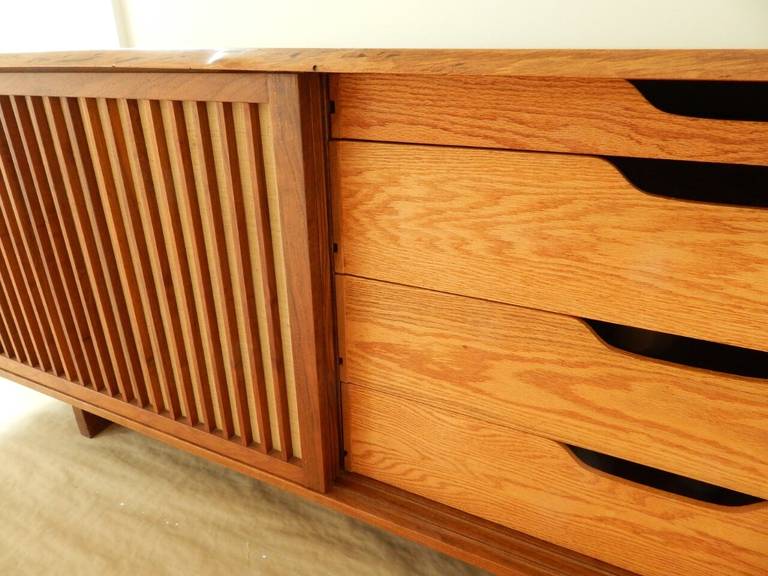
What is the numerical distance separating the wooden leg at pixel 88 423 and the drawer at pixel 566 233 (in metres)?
0.70

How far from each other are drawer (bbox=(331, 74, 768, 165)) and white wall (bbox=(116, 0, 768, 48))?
0.12 m

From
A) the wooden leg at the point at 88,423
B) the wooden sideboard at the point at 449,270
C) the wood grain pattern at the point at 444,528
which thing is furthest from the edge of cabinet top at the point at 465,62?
the wooden leg at the point at 88,423

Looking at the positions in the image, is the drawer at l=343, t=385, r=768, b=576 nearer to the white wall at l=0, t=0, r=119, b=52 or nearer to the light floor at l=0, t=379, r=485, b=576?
the light floor at l=0, t=379, r=485, b=576

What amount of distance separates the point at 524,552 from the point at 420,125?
519 millimetres

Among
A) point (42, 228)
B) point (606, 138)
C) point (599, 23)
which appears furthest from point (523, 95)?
point (42, 228)

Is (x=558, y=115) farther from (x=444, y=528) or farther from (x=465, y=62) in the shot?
(x=444, y=528)

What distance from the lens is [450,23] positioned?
76 cm

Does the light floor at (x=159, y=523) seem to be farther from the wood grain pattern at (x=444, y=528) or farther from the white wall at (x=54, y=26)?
the white wall at (x=54, y=26)

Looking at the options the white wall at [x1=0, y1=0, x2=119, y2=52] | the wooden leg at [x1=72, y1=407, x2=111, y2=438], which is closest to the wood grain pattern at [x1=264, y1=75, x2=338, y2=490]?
the wooden leg at [x1=72, y1=407, x2=111, y2=438]

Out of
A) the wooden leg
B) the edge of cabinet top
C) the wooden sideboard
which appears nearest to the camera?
→ the edge of cabinet top

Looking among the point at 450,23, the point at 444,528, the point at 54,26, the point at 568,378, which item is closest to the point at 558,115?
the point at 568,378

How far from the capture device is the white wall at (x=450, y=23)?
0.63 m

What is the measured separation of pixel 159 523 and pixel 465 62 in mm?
814

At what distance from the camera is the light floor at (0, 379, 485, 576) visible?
0.76m
